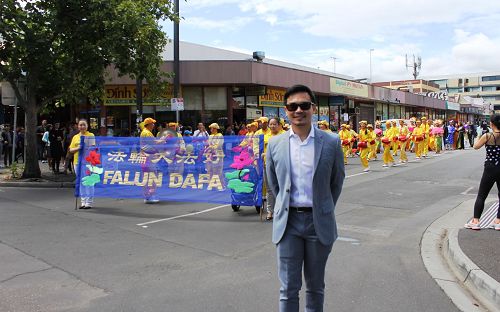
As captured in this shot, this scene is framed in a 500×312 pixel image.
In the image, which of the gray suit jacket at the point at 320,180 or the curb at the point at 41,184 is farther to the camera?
the curb at the point at 41,184

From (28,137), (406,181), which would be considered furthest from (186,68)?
(406,181)

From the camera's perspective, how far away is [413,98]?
48250 millimetres

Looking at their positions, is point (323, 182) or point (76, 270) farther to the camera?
point (76, 270)

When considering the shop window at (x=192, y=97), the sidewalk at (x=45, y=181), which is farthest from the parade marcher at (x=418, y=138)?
the sidewalk at (x=45, y=181)

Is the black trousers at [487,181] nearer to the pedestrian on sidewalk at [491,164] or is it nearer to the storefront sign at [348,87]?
the pedestrian on sidewalk at [491,164]

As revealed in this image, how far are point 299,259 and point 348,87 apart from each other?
106ft

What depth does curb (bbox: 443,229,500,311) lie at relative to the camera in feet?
15.9

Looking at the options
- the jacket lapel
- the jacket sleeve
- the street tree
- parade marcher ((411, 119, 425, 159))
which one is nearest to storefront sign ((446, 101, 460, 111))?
parade marcher ((411, 119, 425, 159))

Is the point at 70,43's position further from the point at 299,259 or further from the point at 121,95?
the point at 299,259

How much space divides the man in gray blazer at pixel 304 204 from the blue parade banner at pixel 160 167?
6.25 metres

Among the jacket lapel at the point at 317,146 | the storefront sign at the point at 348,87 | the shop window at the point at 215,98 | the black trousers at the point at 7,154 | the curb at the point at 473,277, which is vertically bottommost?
the curb at the point at 473,277

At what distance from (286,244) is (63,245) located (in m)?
4.83

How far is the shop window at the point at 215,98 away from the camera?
83.0 feet

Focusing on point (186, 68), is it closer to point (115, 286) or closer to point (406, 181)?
point (406, 181)
